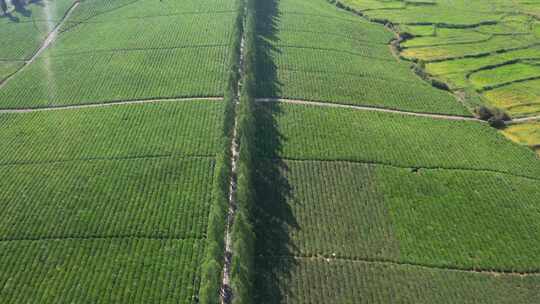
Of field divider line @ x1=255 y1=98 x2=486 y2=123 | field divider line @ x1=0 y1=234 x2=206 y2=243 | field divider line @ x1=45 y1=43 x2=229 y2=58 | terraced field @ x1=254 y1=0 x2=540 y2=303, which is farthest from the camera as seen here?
field divider line @ x1=45 y1=43 x2=229 y2=58

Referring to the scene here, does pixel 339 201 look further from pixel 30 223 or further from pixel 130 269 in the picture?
pixel 30 223

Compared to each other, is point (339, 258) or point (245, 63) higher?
point (245, 63)

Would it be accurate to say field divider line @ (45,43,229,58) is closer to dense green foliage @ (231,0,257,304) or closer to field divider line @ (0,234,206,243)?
dense green foliage @ (231,0,257,304)

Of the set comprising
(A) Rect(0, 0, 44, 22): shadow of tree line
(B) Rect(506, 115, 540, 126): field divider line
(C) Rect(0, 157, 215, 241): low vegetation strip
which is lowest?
(C) Rect(0, 157, 215, 241): low vegetation strip

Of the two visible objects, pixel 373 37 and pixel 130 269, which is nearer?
pixel 130 269

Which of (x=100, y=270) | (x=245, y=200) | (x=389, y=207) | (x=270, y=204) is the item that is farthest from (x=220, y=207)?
(x=389, y=207)

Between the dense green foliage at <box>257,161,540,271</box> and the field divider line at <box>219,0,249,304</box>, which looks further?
the dense green foliage at <box>257,161,540,271</box>

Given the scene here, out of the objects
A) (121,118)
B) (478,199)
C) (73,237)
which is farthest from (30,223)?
(478,199)

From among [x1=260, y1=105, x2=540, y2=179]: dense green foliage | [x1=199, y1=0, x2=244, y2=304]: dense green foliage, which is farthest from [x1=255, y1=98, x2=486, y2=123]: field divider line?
[x1=199, y1=0, x2=244, y2=304]: dense green foliage
